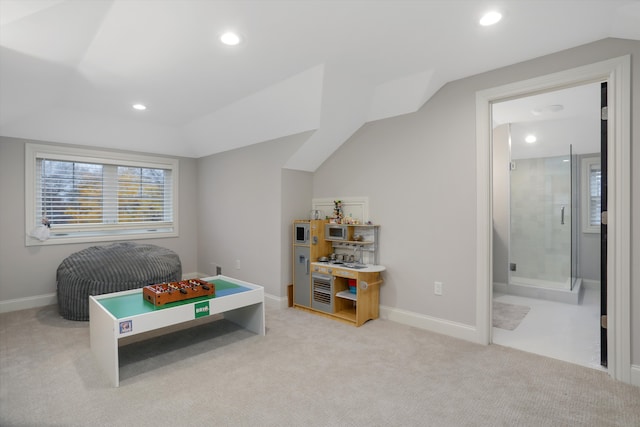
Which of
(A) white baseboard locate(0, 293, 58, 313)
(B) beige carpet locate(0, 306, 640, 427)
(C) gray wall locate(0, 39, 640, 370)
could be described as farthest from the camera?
(A) white baseboard locate(0, 293, 58, 313)

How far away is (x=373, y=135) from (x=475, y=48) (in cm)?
141

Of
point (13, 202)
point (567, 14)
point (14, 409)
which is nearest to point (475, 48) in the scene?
point (567, 14)

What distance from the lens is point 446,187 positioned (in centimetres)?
317

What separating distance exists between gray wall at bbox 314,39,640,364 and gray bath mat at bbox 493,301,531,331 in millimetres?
766

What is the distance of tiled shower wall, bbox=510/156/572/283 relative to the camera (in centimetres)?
458

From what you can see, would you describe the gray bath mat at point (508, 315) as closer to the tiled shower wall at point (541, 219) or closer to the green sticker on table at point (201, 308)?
the tiled shower wall at point (541, 219)

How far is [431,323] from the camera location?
10.7ft

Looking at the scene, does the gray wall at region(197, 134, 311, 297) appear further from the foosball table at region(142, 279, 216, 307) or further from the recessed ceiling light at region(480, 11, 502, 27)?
the recessed ceiling light at region(480, 11, 502, 27)

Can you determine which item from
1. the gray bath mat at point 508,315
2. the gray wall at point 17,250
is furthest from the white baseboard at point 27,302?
the gray bath mat at point 508,315

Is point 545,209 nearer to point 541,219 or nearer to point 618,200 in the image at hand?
point 541,219

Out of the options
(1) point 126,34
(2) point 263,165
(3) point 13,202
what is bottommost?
(3) point 13,202

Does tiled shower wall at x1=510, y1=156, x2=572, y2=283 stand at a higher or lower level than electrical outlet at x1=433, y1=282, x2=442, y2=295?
higher

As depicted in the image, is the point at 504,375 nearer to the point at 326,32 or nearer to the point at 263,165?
the point at 326,32

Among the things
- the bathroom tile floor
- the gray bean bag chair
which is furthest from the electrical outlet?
the gray bean bag chair
